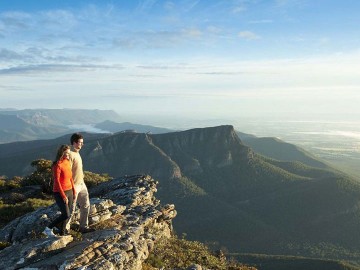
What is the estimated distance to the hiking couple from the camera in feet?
48.3

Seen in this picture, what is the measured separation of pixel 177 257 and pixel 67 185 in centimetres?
754

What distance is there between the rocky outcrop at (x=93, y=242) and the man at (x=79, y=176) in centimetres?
73

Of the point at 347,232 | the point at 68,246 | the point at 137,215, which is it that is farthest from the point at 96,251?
the point at 347,232

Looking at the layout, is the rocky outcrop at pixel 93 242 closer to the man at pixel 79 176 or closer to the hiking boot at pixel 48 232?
the hiking boot at pixel 48 232

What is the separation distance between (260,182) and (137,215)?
177 metres

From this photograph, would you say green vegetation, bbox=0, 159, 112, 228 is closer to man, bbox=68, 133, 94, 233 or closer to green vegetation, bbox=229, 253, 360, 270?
man, bbox=68, 133, 94, 233

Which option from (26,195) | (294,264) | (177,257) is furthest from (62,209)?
(294,264)

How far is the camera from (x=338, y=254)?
418 ft

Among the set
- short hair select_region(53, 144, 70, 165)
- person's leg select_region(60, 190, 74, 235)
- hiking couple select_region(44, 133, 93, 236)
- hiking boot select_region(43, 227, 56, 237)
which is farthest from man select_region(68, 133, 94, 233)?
hiking boot select_region(43, 227, 56, 237)

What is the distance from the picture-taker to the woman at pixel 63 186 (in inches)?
576

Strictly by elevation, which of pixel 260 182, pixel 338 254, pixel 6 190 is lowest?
pixel 338 254

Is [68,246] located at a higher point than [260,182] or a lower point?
higher

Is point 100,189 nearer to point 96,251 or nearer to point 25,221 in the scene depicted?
point 25,221

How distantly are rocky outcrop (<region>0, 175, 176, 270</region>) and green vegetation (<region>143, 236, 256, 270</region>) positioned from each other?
0.66 m
